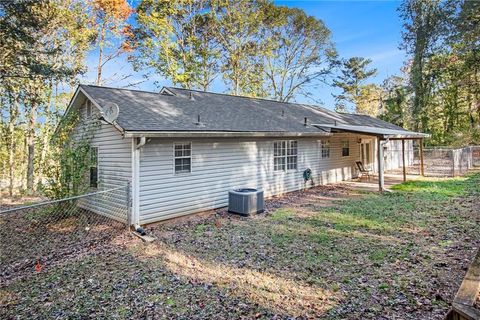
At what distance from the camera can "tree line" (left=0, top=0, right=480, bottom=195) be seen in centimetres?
1441

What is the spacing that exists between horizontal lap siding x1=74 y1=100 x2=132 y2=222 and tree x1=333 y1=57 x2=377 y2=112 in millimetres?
31206

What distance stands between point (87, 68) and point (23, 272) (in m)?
15.5

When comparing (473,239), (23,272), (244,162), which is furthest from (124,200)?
(473,239)

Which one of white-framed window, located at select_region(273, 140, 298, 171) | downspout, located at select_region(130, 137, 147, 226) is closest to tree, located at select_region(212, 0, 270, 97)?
white-framed window, located at select_region(273, 140, 298, 171)

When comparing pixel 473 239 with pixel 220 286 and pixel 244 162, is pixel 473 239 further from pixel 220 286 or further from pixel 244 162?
pixel 244 162

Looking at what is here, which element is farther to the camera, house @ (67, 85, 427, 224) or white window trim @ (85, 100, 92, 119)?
white window trim @ (85, 100, 92, 119)

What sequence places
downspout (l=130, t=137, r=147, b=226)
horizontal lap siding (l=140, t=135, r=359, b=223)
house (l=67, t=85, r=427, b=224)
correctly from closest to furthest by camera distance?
downspout (l=130, t=137, r=147, b=226) → house (l=67, t=85, r=427, b=224) → horizontal lap siding (l=140, t=135, r=359, b=223)

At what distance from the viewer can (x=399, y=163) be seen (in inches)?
842

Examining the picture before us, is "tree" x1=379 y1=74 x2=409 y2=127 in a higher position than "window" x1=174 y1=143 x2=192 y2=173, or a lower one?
higher

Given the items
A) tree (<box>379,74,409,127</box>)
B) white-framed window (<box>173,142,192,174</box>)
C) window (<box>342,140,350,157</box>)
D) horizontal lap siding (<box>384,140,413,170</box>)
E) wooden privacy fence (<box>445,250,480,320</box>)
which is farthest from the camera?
tree (<box>379,74,409,127</box>)

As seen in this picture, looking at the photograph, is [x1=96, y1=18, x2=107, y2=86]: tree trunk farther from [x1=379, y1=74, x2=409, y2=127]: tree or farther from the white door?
[x1=379, y1=74, x2=409, y2=127]: tree

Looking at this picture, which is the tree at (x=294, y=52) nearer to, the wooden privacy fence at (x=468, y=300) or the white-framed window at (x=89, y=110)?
the white-framed window at (x=89, y=110)

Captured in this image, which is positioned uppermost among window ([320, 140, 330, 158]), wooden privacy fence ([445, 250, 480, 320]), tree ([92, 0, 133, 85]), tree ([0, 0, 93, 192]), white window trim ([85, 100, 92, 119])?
tree ([92, 0, 133, 85])

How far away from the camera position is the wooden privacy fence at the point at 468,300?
2.30 meters
